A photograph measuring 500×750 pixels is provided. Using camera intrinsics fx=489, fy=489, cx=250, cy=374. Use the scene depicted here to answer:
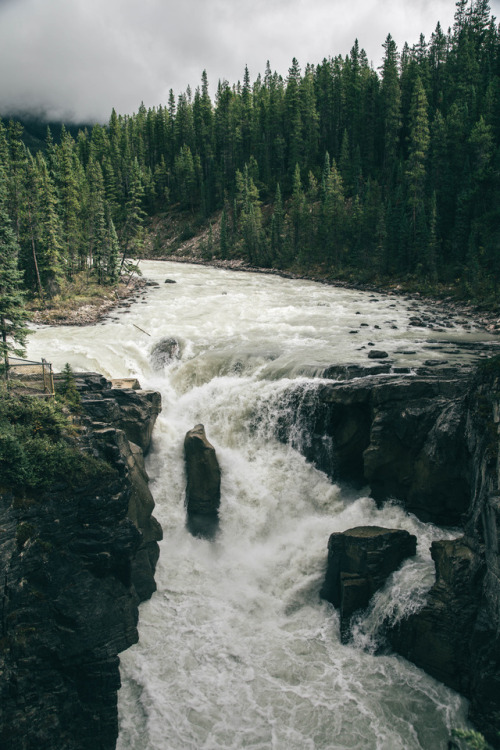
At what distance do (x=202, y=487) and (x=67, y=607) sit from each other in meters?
8.40

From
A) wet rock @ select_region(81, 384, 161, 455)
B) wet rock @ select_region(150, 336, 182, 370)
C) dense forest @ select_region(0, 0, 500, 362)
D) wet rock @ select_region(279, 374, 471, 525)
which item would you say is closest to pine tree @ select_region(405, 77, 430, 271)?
dense forest @ select_region(0, 0, 500, 362)

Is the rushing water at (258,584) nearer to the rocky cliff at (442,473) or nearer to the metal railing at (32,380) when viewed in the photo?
the rocky cliff at (442,473)

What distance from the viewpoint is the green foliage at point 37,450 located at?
1467cm

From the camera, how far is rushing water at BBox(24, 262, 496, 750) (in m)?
13.6

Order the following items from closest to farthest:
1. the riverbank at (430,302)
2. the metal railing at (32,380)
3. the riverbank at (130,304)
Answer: the metal railing at (32,380), the riverbank at (430,302), the riverbank at (130,304)

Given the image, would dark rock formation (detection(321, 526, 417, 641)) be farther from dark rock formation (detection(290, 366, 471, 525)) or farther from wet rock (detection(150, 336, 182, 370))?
wet rock (detection(150, 336, 182, 370))

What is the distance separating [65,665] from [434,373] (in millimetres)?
19221

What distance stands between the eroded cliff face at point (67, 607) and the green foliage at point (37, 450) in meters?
0.35

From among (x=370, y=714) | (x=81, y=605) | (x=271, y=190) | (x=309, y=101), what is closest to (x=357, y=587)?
(x=370, y=714)

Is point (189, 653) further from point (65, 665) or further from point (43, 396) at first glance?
point (43, 396)

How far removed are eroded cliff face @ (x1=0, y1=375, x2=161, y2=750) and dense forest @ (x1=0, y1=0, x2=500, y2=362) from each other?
11729 millimetres

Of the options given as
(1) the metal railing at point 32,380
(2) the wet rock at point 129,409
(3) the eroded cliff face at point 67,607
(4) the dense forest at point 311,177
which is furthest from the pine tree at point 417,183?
(3) the eroded cliff face at point 67,607

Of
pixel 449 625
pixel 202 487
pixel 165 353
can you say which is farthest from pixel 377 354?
pixel 449 625

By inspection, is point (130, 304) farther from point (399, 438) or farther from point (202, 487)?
point (399, 438)
